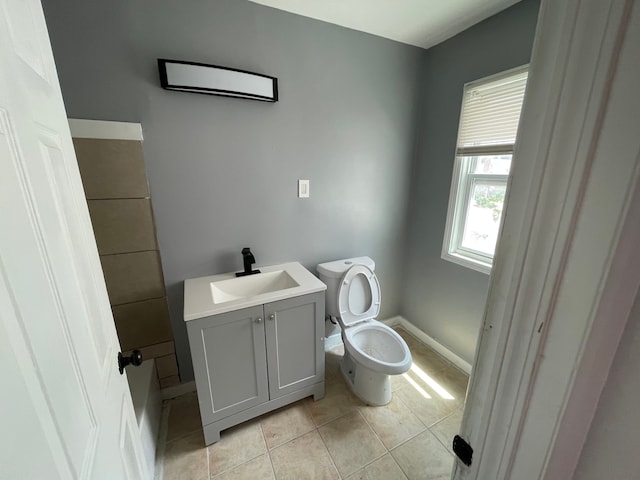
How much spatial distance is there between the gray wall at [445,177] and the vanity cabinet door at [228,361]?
56.9 inches

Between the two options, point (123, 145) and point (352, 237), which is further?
point (352, 237)

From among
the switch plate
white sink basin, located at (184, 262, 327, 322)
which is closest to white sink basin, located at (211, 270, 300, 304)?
white sink basin, located at (184, 262, 327, 322)

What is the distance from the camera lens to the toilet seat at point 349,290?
1.73 metres

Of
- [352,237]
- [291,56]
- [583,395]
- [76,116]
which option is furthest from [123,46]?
[583,395]

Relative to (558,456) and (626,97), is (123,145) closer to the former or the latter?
(626,97)

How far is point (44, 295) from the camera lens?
0.41 meters

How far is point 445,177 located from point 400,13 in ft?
3.49

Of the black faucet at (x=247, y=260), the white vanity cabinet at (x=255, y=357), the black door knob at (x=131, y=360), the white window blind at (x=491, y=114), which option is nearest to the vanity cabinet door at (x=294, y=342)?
the white vanity cabinet at (x=255, y=357)

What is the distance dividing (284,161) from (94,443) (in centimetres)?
147

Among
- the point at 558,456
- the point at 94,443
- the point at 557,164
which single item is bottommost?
the point at 94,443

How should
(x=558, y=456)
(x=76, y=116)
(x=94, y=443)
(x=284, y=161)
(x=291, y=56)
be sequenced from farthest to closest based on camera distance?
(x=284, y=161)
(x=291, y=56)
(x=76, y=116)
(x=94, y=443)
(x=558, y=456)

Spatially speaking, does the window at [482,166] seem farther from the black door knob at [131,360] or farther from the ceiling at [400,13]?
the black door knob at [131,360]

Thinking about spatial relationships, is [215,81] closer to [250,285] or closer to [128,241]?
[128,241]

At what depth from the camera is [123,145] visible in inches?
49.3
